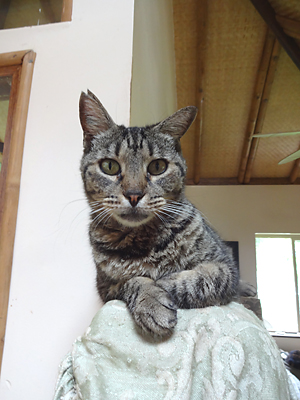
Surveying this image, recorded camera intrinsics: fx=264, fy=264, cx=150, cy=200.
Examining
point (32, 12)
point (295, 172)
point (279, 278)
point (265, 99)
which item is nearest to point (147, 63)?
point (32, 12)

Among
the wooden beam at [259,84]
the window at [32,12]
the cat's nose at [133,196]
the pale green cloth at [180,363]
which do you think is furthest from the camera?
the wooden beam at [259,84]

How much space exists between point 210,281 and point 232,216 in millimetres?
2923

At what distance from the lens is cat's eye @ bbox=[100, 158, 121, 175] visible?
76cm

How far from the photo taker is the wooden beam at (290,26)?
81.3 inches

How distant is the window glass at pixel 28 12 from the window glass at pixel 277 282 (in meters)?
3.22

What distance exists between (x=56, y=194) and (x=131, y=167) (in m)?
0.43

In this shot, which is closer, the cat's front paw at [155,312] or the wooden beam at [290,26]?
the cat's front paw at [155,312]

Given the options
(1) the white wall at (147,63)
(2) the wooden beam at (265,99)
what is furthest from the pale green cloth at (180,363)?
(2) the wooden beam at (265,99)

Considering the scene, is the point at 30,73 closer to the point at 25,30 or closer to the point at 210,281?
the point at 25,30

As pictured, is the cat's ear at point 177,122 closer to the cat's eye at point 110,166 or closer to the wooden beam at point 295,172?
the cat's eye at point 110,166

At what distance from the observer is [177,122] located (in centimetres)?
82

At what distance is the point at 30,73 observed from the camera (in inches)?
44.6

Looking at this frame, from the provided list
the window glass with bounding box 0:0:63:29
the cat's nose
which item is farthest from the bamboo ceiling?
the cat's nose

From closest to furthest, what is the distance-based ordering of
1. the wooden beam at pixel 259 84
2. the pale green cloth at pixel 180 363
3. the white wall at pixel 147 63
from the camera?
1. the pale green cloth at pixel 180 363
2. the white wall at pixel 147 63
3. the wooden beam at pixel 259 84
